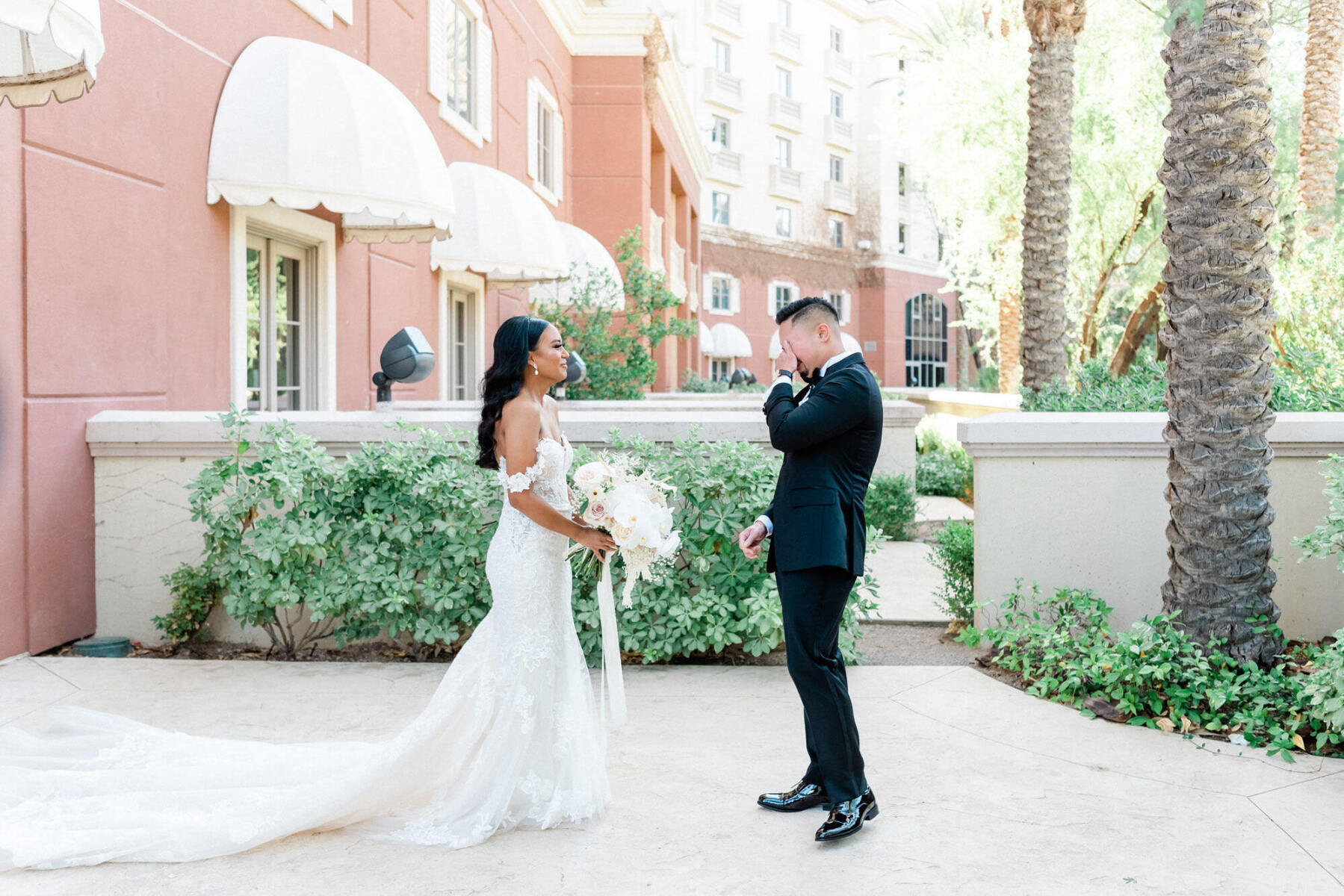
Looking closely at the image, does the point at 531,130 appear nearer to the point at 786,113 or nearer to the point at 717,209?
the point at 717,209

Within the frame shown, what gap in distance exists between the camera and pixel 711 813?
4.01 meters

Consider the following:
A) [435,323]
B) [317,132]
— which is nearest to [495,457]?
[317,132]

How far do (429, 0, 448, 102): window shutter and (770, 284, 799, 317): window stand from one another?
31.1 meters

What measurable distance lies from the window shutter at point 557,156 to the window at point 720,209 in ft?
75.1

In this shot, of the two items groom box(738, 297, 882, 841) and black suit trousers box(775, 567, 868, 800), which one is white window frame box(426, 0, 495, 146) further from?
black suit trousers box(775, 567, 868, 800)

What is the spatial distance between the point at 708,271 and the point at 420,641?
3617 centimetres

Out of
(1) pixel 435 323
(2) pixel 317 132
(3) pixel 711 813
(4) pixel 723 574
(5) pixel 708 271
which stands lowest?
(3) pixel 711 813

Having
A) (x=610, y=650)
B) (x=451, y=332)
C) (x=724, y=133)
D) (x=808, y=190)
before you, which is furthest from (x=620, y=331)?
(x=808, y=190)

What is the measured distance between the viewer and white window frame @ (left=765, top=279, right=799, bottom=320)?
44.4 metres

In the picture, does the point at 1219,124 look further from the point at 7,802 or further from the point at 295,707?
the point at 7,802

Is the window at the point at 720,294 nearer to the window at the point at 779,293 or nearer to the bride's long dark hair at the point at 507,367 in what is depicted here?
the window at the point at 779,293

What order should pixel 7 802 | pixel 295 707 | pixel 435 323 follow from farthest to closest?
1. pixel 435 323
2. pixel 295 707
3. pixel 7 802

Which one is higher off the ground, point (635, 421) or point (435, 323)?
point (435, 323)

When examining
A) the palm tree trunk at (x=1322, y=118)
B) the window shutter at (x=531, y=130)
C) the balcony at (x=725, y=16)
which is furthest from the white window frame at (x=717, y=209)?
the palm tree trunk at (x=1322, y=118)
